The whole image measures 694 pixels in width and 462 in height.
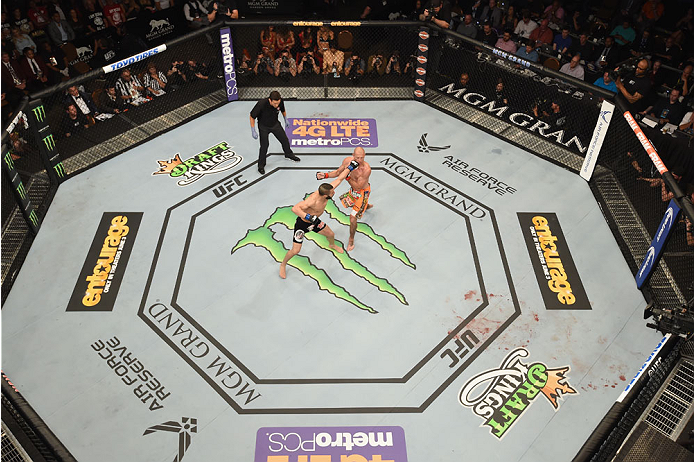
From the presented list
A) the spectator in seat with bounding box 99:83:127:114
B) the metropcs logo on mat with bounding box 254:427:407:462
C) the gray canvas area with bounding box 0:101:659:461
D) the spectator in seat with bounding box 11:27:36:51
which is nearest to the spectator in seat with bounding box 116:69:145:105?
the spectator in seat with bounding box 99:83:127:114

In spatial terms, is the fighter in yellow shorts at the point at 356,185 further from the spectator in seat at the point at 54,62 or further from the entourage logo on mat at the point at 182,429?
the spectator in seat at the point at 54,62

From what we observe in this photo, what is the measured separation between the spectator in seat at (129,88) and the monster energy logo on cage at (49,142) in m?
1.94

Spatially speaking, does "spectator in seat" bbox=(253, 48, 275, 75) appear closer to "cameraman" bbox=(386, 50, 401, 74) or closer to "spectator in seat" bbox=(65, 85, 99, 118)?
"cameraman" bbox=(386, 50, 401, 74)

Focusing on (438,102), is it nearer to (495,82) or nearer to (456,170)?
(495,82)

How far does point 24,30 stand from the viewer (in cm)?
A: 1224

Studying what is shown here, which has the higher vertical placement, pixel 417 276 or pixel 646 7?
pixel 646 7

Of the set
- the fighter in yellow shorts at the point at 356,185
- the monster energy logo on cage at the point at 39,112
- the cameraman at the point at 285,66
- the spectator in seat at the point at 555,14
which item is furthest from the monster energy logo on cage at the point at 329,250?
the spectator in seat at the point at 555,14

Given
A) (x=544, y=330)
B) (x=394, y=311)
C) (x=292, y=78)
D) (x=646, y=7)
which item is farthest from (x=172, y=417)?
(x=646, y=7)

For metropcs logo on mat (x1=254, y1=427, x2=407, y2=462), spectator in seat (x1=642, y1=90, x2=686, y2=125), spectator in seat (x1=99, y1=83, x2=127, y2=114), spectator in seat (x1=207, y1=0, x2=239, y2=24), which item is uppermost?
spectator in seat (x1=207, y1=0, x2=239, y2=24)

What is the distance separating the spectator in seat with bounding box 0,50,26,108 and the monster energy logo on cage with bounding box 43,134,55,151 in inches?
90.7

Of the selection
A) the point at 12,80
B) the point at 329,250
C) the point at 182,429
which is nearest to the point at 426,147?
the point at 329,250

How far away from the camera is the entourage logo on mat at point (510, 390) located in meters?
6.71

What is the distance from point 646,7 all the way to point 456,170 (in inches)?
274

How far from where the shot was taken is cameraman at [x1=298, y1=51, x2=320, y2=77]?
Result: 39.2 ft
